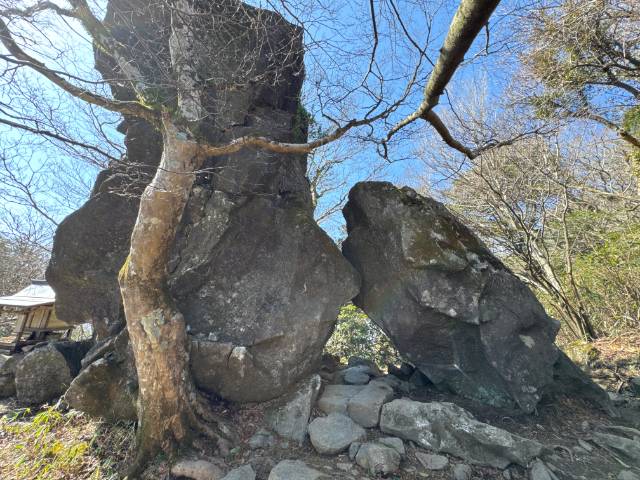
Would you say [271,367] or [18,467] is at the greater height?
[271,367]

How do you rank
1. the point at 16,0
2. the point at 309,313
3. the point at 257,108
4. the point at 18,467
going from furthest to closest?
the point at 257,108 < the point at 309,313 < the point at 18,467 < the point at 16,0

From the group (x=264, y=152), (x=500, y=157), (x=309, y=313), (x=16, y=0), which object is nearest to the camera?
Result: (x=16, y=0)

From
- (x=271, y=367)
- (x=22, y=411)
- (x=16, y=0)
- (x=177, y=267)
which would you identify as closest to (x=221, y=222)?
(x=177, y=267)

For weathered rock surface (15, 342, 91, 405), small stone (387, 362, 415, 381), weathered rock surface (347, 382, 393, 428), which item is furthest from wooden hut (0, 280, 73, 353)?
small stone (387, 362, 415, 381)

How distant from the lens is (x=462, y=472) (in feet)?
9.36

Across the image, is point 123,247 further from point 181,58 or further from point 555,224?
point 555,224

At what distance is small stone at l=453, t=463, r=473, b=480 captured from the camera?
2.83 meters

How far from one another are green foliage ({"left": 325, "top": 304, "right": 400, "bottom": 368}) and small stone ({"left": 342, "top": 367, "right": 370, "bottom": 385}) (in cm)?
253

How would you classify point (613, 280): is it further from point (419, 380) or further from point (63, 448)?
point (63, 448)

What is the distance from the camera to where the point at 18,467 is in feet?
10.3

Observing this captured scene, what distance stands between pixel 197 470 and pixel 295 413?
1.10 m

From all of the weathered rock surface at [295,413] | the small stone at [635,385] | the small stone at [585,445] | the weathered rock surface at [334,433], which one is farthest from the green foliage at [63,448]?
the small stone at [635,385]

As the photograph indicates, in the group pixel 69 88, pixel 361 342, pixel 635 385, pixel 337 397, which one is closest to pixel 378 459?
pixel 337 397

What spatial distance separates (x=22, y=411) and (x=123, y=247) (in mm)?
2603
